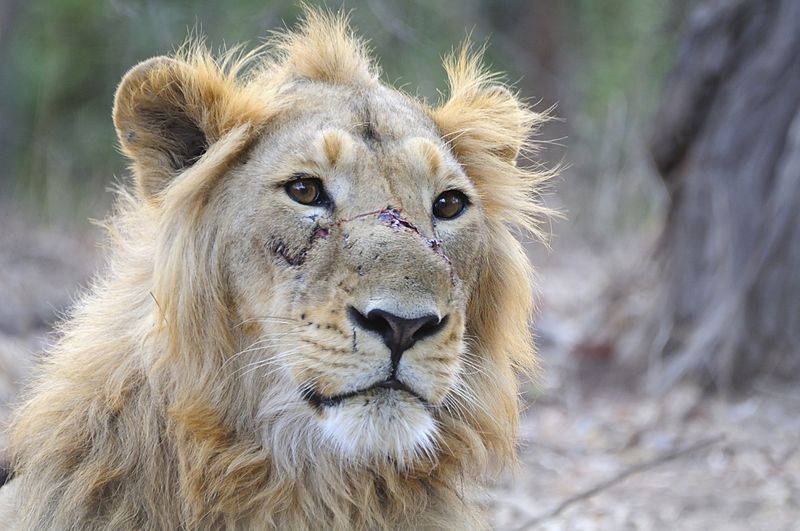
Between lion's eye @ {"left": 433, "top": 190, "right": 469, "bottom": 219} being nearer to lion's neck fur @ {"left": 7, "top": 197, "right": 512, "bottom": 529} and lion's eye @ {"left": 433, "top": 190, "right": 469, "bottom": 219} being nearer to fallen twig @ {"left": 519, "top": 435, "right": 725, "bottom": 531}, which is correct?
lion's neck fur @ {"left": 7, "top": 197, "right": 512, "bottom": 529}

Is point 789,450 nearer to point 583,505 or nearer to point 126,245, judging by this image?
point 583,505

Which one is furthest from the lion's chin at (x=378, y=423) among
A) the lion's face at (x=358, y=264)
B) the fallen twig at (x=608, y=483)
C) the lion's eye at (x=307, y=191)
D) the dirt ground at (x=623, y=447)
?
the fallen twig at (x=608, y=483)

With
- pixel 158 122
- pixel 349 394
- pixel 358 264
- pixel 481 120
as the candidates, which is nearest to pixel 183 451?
pixel 349 394

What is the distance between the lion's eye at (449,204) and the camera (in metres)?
3.08

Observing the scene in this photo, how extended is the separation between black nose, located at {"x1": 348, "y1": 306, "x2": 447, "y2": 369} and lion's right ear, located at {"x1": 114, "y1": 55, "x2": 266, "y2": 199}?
2.48ft

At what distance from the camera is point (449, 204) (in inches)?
122

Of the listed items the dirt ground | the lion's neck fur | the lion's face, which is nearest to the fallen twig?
the dirt ground

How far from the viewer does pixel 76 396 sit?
9.61ft

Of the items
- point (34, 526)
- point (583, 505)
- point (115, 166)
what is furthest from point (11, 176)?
point (34, 526)

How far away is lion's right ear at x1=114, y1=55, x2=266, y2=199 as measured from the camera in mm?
2947

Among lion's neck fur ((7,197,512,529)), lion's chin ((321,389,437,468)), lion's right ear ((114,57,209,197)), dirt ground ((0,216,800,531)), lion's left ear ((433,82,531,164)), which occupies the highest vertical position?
lion's left ear ((433,82,531,164))

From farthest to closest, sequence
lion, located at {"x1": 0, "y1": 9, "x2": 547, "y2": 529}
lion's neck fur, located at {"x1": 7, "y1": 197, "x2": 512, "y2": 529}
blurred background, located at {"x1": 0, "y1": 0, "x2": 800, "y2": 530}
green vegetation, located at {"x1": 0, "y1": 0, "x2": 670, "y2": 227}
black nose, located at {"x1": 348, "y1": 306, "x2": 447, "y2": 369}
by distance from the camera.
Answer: green vegetation, located at {"x1": 0, "y1": 0, "x2": 670, "y2": 227}
blurred background, located at {"x1": 0, "y1": 0, "x2": 800, "y2": 530}
lion's neck fur, located at {"x1": 7, "y1": 197, "x2": 512, "y2": 529}
lion, located at {"x1": 0, "y1": 9, "x2": 547, "y2": 529}
black nose, located at {"x1": 348, "y1": 306, "x2": 447, "y2": 369}

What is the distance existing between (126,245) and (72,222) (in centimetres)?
727

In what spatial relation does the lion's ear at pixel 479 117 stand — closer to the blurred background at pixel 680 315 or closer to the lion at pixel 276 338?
the lion at pixel 276 338
